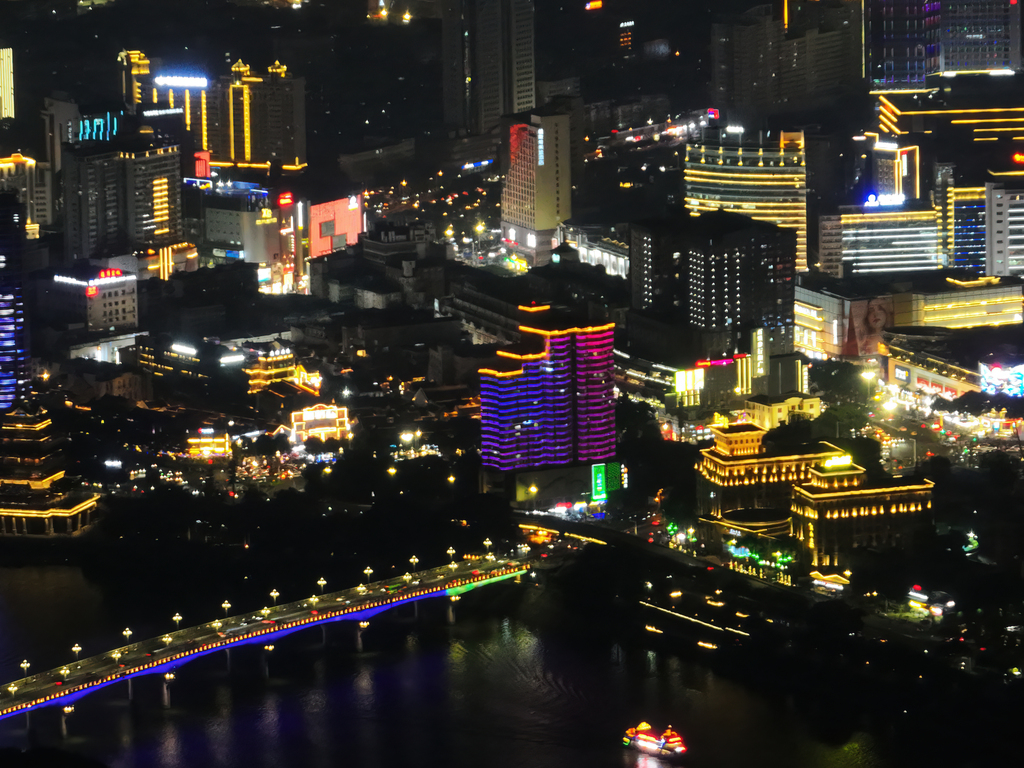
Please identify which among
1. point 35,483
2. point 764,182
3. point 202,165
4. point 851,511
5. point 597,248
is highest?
point 202,165

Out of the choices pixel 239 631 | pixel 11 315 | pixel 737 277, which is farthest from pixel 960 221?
pixel 239 631

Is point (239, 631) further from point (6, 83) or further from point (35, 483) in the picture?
point (6, 83)

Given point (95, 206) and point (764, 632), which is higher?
point (95, 206)

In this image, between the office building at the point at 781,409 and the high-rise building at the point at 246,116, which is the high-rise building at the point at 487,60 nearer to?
the high-rise building at the point at 246,116

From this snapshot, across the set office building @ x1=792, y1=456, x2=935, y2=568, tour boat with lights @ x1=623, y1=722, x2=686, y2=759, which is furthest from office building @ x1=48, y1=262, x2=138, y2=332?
tour boat with lights @ x1=623, y1=722, x2=686, y2=759

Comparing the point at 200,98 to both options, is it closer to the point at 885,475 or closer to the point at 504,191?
the point at 504,191

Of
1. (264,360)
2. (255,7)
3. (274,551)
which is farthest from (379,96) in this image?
(274,551)

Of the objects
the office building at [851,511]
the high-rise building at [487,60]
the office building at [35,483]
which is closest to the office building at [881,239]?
the high-rise building at [487,60]
